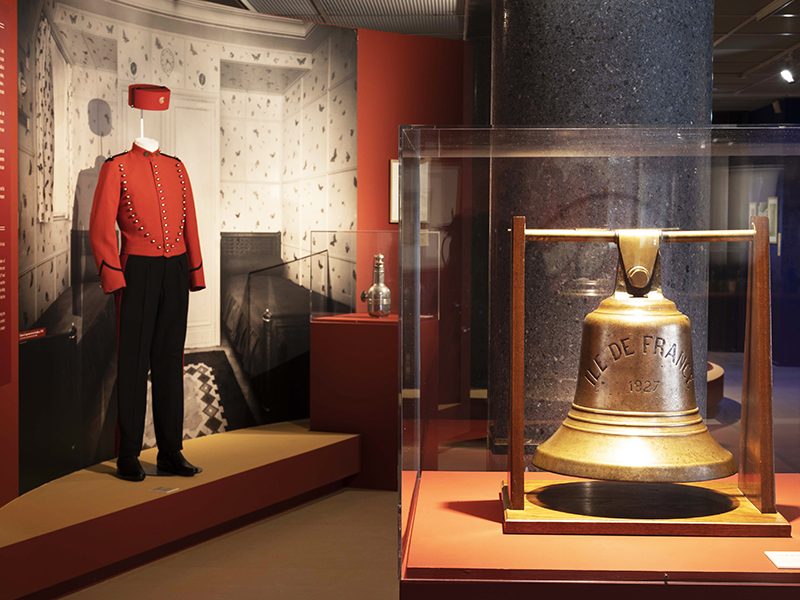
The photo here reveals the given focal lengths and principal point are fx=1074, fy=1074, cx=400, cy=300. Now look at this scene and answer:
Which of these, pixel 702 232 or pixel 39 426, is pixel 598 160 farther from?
pixel 39 426

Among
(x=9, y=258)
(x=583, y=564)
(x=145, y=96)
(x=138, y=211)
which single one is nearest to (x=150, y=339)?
(x=138, y=211)

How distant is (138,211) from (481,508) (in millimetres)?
3095

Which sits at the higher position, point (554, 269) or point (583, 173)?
point (583, 173)

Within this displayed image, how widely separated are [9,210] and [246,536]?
186 cm

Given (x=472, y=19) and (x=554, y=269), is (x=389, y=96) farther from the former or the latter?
(x=554, y=269)

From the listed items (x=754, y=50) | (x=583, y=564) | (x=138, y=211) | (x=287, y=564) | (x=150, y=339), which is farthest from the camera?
(x=754, y=50)

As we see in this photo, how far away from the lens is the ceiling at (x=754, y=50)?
7883mm

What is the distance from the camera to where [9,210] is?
13.8ft

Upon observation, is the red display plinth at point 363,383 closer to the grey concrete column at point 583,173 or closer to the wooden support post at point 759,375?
the grey concrete column at point 583,173

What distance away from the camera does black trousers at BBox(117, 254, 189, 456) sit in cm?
474

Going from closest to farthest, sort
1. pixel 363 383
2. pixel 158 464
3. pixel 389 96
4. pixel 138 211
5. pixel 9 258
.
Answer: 1. pixel 9 258
2. pixel 138 211
3. pixel 158 464
4. pixel 363 383
5. pixel 389 96

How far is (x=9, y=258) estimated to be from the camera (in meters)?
4.25

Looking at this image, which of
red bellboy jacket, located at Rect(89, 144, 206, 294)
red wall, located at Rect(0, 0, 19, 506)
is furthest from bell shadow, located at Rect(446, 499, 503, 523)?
red bellboy jacket, located at Rect(89, 144, 206, 294)

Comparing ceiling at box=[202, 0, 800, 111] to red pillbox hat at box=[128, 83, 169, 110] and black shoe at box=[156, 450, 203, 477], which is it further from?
black shoe at box=[156, 450, 203, 477]
